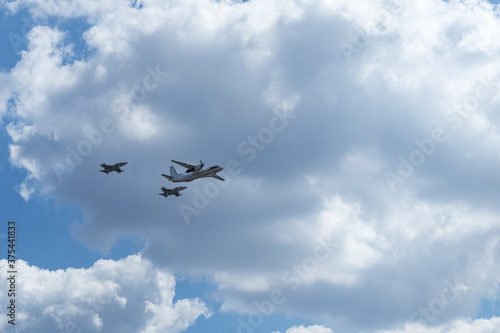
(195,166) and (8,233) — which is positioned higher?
(195,166)

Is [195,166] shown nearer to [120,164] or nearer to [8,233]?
[120,164]

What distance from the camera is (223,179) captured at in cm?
19700

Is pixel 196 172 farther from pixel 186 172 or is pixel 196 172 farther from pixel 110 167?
pixel 110 167

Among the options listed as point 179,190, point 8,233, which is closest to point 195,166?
point 179,190

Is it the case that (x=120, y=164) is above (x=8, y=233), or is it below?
above

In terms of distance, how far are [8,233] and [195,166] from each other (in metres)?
55.3

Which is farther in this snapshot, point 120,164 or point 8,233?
point 120,164

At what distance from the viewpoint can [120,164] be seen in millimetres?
192375

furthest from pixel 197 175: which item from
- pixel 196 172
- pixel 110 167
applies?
pixel 110 167

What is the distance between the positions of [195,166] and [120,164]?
886 inches

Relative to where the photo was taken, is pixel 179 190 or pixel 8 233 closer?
pixel 8 233

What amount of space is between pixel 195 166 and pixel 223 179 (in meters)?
13.1

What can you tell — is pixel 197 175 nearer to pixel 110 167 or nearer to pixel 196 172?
pixel 196 172

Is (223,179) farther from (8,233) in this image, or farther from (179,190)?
(8,233)
